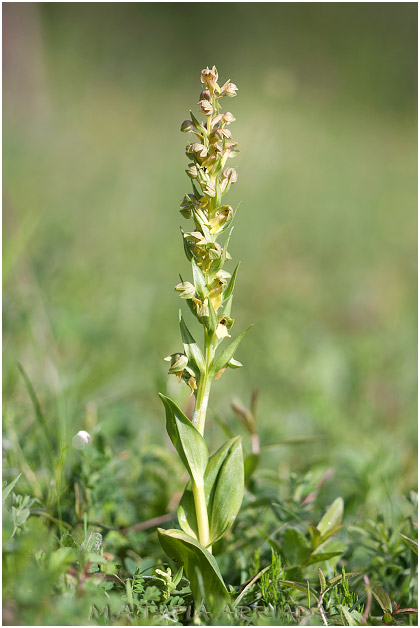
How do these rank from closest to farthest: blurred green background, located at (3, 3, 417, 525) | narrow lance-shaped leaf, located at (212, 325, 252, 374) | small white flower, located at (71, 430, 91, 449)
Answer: narrow lance-shaped leaf, located at (212, 325, 252, 374) < small white flower, located at (71, 430, 91, 449) < blurred green background, located at (3, 3, 417, 525)

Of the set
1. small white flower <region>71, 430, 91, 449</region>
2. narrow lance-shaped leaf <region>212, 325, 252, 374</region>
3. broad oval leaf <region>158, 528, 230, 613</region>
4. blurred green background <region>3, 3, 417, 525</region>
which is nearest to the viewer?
broad oval leaf <region>158, 528, 230, 613</region>

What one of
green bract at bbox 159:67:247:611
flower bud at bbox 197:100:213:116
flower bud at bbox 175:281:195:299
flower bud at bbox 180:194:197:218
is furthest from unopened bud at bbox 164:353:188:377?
flower bud at bbox 197:100:213:116

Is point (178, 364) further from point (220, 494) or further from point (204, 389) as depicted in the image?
point (220, 494)

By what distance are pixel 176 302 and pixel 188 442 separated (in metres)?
2.44

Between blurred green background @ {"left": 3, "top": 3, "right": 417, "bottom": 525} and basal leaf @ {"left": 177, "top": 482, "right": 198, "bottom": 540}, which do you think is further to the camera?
blurred green background @ {"left": 3, "top": 3, "right": 417, "bottom": 525}

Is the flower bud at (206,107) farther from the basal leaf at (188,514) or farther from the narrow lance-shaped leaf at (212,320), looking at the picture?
the basal leaf at (188,514)

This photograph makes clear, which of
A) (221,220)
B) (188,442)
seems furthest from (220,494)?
(221,220)

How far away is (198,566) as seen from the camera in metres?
1.39

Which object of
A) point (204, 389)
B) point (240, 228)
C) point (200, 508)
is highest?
point (240, 228)

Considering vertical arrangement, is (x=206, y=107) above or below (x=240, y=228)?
above

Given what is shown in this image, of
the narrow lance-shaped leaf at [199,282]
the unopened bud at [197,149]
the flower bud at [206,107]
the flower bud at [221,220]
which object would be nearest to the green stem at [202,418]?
the narrow lance-shaped leaf at [199,282]

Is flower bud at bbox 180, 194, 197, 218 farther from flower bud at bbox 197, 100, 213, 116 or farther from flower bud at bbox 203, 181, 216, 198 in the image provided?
flower bud at bbox 197, 100, 213, 116

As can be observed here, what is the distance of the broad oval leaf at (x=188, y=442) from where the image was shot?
1.42 m

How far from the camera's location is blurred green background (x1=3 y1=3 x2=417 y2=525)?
2.65 metres
